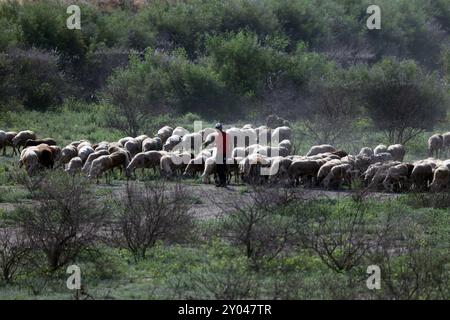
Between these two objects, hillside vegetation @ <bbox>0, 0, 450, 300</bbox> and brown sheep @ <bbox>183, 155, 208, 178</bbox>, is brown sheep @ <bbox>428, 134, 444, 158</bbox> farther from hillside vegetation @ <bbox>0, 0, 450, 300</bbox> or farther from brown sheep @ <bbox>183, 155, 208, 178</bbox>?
brown sheep @ <bbox>183, 155, 208, 178</bbox>

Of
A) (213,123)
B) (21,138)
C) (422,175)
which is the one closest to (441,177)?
(422,175)

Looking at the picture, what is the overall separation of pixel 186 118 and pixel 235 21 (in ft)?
51.1

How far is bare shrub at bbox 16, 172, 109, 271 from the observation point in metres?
14.7

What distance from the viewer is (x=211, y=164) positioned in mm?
23938

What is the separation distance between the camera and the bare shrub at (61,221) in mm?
14719

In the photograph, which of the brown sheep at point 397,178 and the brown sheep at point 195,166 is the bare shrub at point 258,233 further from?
the brown sheep at point 195,166

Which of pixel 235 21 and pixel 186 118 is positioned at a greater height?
pixel 235 21

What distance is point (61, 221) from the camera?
590 inches

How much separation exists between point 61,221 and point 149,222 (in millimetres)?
1430

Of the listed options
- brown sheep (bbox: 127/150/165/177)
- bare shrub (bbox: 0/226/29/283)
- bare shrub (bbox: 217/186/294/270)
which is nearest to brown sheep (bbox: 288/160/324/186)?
brown sheep (bbox: 127/150/165/177)

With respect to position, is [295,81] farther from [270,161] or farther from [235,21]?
[270,161]

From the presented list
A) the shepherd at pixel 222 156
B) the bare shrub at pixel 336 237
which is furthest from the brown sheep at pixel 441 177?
the shepherd at pixel 222 156

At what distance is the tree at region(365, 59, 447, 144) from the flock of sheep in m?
8.56
